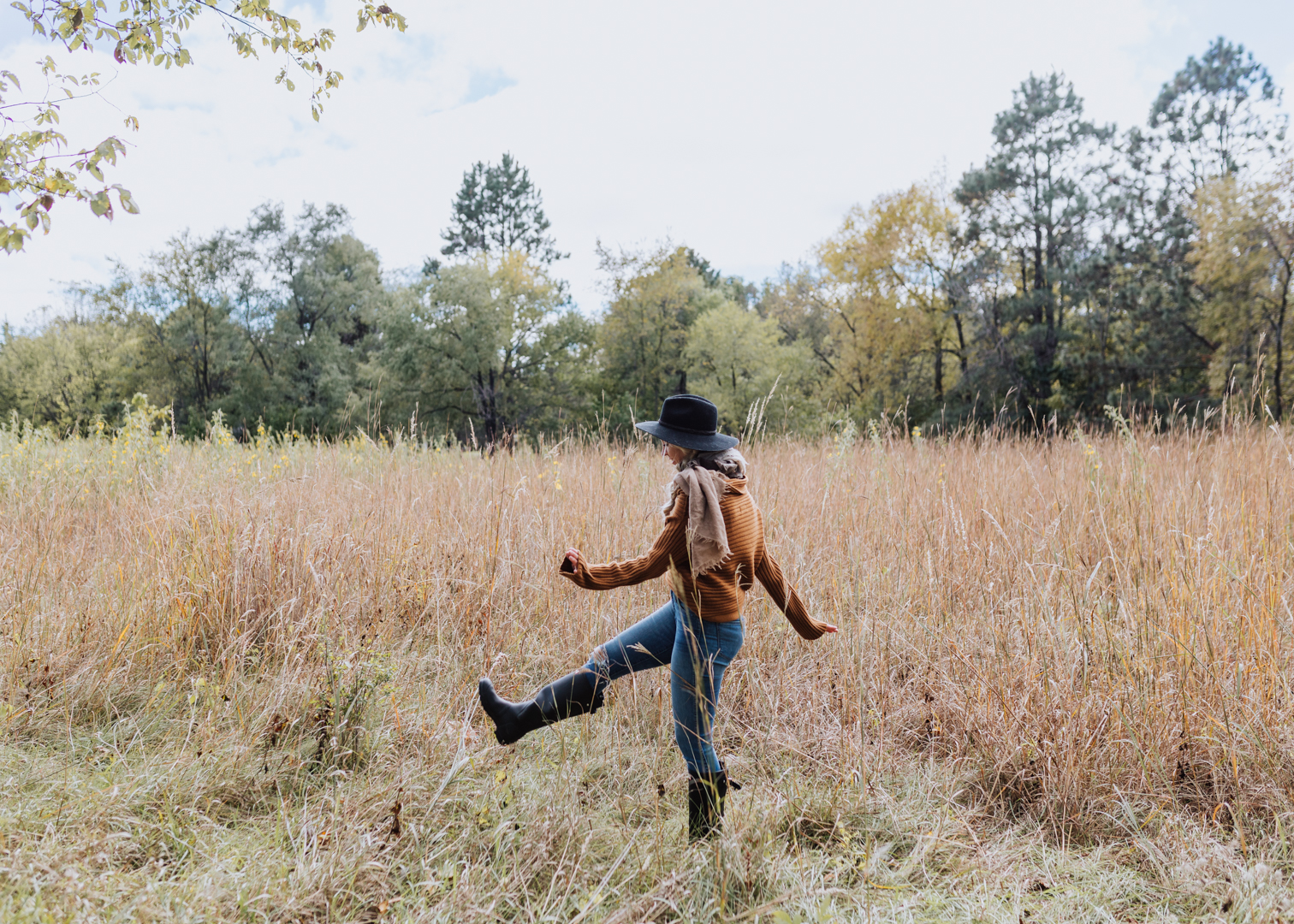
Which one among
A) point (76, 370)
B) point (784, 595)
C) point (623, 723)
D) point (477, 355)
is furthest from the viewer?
point (76, 370)

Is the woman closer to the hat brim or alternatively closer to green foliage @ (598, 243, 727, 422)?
the hat brim

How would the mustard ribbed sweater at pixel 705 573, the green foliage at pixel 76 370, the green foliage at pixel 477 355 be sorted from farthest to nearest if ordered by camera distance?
the green foliage at pixel 76 370 → the green foliage at pixel 477 355 → the mustard ribbed sweater at pixel 705 573

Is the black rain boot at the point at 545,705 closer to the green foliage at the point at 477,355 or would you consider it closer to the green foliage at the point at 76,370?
the green foliage at the point at 477,355

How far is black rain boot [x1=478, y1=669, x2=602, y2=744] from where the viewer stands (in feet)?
7.12

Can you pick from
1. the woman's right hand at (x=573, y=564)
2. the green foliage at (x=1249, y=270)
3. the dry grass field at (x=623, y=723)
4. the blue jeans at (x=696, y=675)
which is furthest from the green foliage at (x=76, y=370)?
the green foliage at (x=1249, y=270)

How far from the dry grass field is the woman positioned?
0.23m

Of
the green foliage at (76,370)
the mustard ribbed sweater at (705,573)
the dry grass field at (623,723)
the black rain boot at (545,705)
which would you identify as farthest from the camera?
the green foliage at (76,370)

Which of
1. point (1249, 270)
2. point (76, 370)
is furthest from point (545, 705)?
point (76, 370)

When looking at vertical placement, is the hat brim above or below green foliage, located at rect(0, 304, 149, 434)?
below

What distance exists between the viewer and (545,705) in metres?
2.17

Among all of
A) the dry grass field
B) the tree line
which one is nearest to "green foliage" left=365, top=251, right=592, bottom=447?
the tree line

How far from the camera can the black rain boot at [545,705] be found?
2.17 metres

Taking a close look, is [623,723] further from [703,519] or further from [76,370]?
[76,370]

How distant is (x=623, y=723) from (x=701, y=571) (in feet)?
4.04
